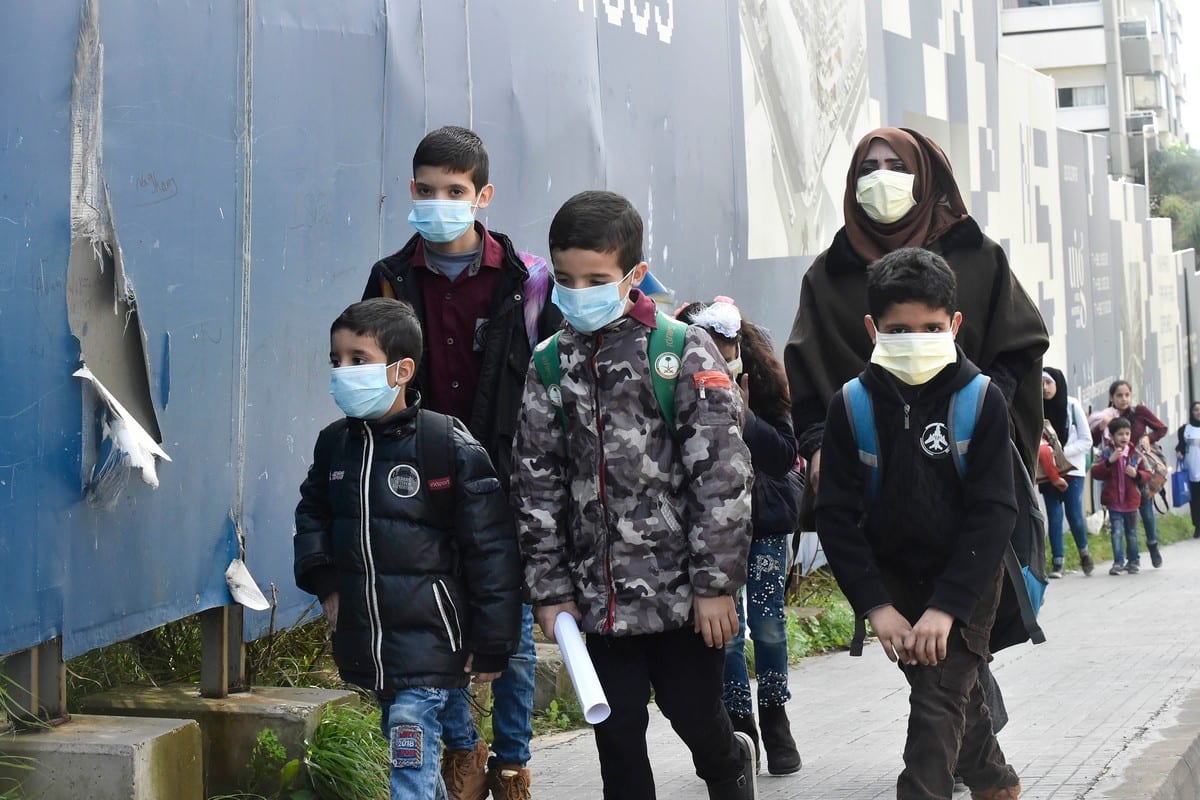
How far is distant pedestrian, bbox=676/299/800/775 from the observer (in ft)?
18.3

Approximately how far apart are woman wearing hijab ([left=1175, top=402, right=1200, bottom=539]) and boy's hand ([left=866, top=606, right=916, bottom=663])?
19521mm

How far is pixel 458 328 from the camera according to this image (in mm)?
4746

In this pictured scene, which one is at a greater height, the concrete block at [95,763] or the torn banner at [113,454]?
the torn banner at [113,454]

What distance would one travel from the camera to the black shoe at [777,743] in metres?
5.77

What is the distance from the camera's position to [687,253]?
9.32 meters

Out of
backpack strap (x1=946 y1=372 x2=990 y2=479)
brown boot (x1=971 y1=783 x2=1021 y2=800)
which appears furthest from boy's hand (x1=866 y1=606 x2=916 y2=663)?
brown boot (x1=971 y1=783 x2=1021 y2=800)

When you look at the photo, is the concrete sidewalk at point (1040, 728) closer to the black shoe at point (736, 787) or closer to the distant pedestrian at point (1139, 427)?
the black shoe at point (736, 787)

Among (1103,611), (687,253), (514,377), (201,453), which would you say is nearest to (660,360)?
(514,377)

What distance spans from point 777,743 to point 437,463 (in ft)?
7.10

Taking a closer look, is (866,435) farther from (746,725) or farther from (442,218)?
(746,725)

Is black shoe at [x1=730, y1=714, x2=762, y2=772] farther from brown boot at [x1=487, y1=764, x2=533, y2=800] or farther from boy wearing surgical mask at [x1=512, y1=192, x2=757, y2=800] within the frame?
boy wearing surgical mask at [x1=512, y1=192, x2=757, y2=800]

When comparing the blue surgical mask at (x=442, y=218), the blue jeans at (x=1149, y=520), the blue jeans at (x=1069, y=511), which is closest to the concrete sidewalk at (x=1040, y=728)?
the blue surgical mask at (x=442, y=218)

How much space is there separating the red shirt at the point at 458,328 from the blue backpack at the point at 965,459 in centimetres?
108

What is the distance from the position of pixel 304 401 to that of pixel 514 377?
47.6 inches
